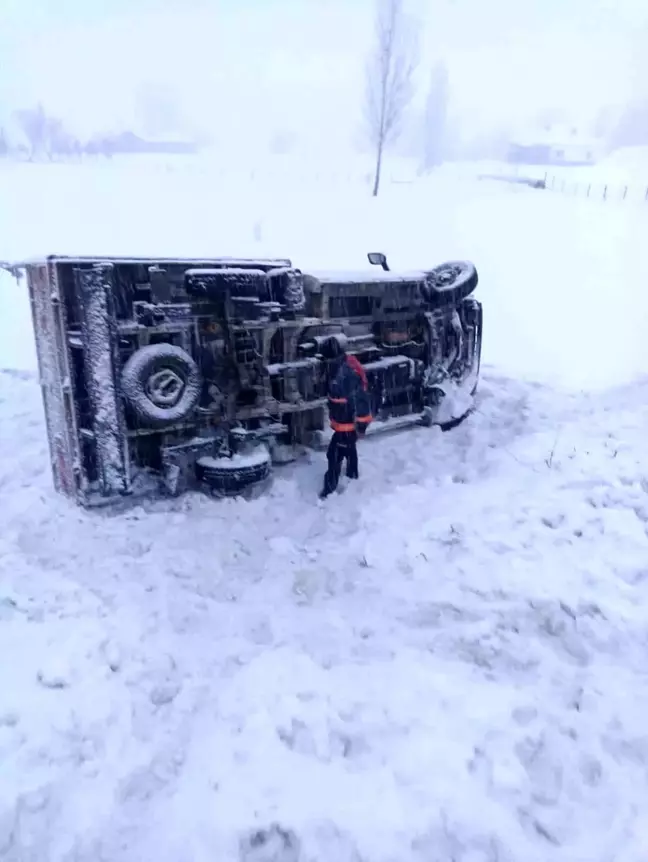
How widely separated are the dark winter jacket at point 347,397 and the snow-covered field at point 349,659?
0.64 m

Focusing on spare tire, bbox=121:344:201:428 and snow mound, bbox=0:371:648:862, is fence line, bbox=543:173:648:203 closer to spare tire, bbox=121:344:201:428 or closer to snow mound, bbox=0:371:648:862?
snow mound, bbox=0:371:648:862

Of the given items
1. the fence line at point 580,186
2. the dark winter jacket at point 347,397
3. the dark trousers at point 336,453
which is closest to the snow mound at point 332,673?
the dark trousers at point 336,453

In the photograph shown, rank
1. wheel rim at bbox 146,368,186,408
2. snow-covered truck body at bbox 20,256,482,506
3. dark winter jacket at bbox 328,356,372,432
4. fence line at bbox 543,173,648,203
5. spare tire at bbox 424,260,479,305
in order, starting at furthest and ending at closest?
1. fence line at bbox 543,173,648,203
2. spare tire at bbox 424,260,479,305
3. dark winter jacket at bbox 328,356,372,432
4. wheel rim at bbox 146,368,186,408
5. snow-covered truck body at bbox 20,256,482,506

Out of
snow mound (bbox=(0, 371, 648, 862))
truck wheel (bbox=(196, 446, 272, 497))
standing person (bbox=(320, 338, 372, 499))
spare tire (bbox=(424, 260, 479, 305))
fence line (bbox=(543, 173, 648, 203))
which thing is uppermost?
fence line (bbox=(543, 173, 648, 203))

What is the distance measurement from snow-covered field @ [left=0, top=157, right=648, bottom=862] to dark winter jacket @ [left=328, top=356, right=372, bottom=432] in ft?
2.11

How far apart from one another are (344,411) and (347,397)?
0.45 ft

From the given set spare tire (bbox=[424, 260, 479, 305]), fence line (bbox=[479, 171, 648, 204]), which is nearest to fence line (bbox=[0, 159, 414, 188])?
fence line (bbox=[479, 171, 648, 204])

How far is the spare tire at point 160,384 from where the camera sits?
4879 millimetres

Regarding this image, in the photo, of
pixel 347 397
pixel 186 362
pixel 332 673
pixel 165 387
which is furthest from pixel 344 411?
pixel 332 673

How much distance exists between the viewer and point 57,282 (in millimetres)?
4645

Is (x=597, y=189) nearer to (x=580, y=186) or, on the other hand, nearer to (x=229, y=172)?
(x=580, y=186)

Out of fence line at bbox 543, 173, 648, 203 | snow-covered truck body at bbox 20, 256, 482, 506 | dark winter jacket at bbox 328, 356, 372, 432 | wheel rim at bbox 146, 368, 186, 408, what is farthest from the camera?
fence line at bbox 543, 173, 648, 203

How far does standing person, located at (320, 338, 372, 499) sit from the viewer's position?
5.51 m

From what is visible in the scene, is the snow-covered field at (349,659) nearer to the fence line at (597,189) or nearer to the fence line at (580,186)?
the fence line at (597,189)
